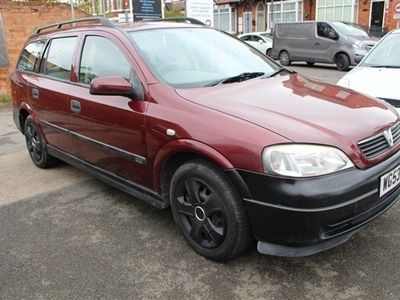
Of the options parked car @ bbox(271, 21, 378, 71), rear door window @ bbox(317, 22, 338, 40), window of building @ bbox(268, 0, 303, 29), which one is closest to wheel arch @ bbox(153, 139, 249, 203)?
parked car @ bbox(271, 21, 378, 71)

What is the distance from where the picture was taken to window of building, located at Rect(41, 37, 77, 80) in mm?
4312

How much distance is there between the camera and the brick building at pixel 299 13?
25.5 metres

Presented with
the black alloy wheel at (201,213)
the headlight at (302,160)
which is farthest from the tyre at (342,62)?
the headlight at (302,160)

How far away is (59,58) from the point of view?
14.9 feet

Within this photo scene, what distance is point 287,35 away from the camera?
61.3 feet

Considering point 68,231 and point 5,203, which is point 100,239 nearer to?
point 68,231

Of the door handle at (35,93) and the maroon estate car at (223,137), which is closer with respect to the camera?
the maroon estate car at (223,137)

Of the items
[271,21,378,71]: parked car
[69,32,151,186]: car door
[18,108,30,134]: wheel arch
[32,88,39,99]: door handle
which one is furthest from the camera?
[271,21,378,71]: parked car

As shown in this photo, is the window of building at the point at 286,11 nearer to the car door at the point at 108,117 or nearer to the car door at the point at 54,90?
the car door at the point at 54,90

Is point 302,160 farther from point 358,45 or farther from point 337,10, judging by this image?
point 337,10

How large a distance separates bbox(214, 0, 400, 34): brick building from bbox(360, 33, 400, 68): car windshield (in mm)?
15926

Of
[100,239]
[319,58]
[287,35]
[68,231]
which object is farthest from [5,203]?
[287,35]

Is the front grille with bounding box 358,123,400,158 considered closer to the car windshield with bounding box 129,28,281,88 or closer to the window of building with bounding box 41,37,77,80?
the car windshield with bounding box 129,28,281,88

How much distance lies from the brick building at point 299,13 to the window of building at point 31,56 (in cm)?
1864
